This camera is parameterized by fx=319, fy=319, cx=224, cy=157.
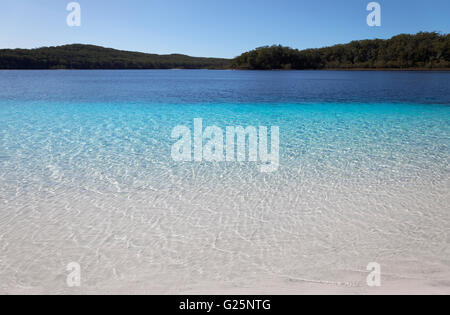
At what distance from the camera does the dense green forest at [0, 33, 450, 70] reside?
295 ft

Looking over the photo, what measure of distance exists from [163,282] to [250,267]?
0.81 m

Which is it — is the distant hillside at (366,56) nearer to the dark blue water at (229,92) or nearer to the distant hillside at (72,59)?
the distant hillside at (72,59)

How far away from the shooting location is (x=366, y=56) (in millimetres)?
104250

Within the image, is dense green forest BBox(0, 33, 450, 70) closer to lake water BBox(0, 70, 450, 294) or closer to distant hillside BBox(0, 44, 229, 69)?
distant hillside BBox(0, 44, 229, 69)

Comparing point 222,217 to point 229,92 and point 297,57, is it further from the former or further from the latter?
point 297,57

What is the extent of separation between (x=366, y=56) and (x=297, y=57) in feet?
86.6

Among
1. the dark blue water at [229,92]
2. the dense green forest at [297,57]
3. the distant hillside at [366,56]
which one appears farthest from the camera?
the dense green forest at [297,57]

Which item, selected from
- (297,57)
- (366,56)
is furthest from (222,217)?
(297,57)

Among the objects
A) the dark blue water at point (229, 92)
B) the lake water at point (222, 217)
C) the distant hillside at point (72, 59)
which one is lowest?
the lake water at point (222, 217)

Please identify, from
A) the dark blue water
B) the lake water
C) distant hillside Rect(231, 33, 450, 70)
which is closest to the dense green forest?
distant hillside Rect(231, 33, 450, 70)

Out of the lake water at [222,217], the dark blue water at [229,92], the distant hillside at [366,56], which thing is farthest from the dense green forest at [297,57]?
the lake water at [222,217]

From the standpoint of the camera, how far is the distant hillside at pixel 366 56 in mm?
88750

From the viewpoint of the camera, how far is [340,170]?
5.89 m
